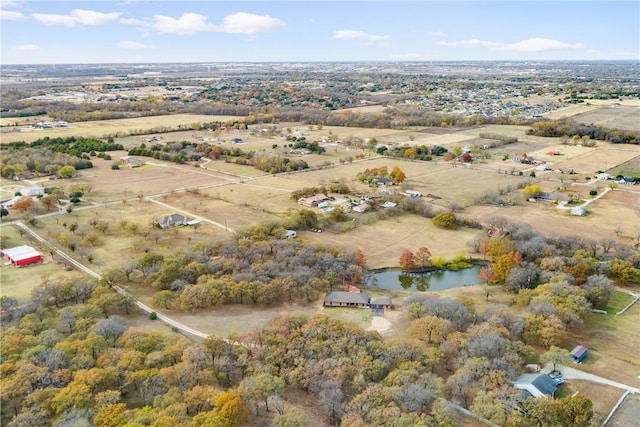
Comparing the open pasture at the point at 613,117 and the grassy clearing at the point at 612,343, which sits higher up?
the open pasture at the point at 613,117

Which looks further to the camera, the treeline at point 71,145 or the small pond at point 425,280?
the treeline at point 71,145

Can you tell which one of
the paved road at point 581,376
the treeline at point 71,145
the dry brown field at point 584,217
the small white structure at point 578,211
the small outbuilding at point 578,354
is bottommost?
the paved road at point 581,376

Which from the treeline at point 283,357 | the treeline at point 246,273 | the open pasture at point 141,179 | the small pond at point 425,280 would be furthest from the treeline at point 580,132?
the treeline at point 246,273

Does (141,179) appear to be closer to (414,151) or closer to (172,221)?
(172,221)

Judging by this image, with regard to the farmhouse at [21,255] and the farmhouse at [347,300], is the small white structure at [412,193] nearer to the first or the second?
the farmhouse at [347,300]

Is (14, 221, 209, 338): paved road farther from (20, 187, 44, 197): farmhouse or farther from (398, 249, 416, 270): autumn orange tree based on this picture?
(398, 249, 416, 270): autumn orange tree

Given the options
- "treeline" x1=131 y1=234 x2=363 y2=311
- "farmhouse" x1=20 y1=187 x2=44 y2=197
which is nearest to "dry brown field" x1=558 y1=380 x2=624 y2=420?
"treeline" x1=131 y1=234 x2=363 y2=311

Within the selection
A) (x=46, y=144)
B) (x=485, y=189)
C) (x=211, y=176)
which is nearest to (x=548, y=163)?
(x=485, y=189)

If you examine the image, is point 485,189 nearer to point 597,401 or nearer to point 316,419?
point 597,401
